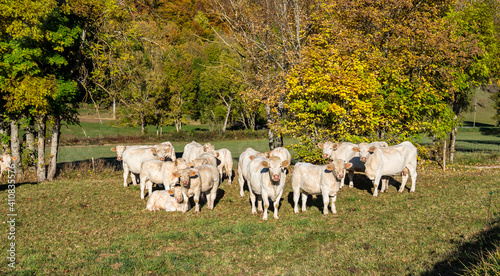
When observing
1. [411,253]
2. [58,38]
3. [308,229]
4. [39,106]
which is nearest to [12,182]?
[39,106]

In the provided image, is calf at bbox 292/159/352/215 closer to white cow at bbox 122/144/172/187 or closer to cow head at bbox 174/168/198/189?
cow head at bbox 174/168/198/189

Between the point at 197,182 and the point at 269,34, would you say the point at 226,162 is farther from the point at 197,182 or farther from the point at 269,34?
the point at 269,34

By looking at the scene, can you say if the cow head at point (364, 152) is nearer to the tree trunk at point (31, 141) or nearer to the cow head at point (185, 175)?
the cow head at point (185, 175)

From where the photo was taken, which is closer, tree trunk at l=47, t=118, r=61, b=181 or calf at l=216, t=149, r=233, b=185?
calf at l=216, t=149, r=233, b=185

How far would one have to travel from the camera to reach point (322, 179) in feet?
40.1

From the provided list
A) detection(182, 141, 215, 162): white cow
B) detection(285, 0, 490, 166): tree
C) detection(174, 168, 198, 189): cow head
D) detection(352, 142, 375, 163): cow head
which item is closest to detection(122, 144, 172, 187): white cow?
detection(182, 141, 215, 162): white cow

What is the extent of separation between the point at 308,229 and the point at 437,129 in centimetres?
1297

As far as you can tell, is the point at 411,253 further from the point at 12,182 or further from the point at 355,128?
the point at 12,182

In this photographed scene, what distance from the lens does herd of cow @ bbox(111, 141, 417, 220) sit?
1212 cm

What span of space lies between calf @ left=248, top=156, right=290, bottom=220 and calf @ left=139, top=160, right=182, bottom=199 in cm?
313

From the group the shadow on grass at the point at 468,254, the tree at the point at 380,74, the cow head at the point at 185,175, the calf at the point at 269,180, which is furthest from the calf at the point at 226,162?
the shadow on grass at the point at 468,254

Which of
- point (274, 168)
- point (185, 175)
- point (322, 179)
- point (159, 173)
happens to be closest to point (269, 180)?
point (274, 168)

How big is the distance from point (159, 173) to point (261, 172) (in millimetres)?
4347

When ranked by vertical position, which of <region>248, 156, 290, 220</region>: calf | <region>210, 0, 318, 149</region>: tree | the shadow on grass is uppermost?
<region>210, 0, 318, 149</region>: tree
